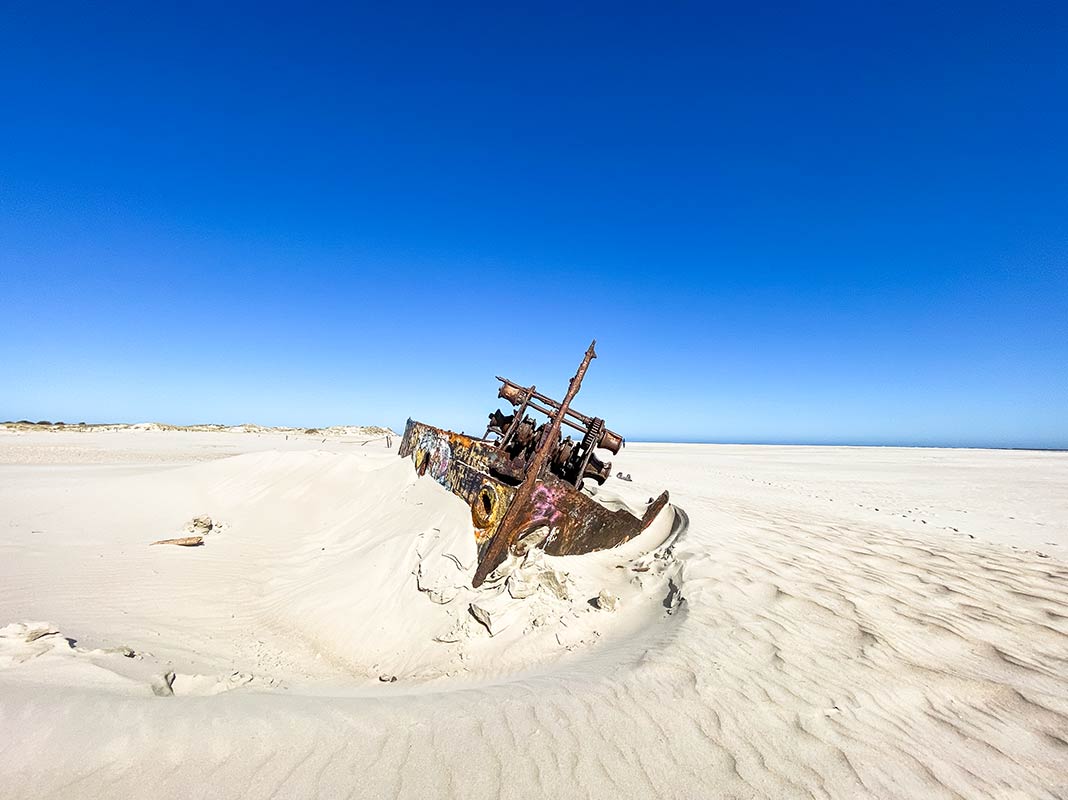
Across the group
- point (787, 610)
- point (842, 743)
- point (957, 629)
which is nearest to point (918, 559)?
point (957, 629)

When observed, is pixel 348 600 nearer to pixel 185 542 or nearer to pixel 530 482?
pixel 530 482

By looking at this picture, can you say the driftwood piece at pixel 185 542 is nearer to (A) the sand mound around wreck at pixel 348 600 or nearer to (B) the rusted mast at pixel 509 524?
(A) the sand mound around wreck at pixel 348 600

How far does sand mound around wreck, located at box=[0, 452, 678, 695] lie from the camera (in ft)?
11.7

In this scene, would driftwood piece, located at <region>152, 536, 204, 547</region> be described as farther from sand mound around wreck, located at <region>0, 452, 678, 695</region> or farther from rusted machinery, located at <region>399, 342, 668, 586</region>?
rusted machinery, located at <region>399, 342, 668, 586</region>

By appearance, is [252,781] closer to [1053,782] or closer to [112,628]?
[112,628]

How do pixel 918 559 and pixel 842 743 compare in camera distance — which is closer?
pixel 842 743

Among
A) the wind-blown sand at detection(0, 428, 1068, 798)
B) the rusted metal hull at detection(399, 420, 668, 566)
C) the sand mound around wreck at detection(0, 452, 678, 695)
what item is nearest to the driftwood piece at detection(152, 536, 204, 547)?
the sand mound around wreck at detection(0, 452, 678, 695)

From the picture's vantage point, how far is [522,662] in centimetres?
335

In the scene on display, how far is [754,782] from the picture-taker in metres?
2.05

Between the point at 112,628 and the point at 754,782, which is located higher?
the point at 754,782

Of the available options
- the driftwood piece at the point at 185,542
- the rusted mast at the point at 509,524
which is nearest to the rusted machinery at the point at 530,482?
the rusted mast at the point at 509,524

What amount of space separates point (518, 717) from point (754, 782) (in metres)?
1.14

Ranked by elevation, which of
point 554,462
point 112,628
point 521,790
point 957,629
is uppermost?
point 554,462

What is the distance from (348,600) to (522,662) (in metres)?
2.41
